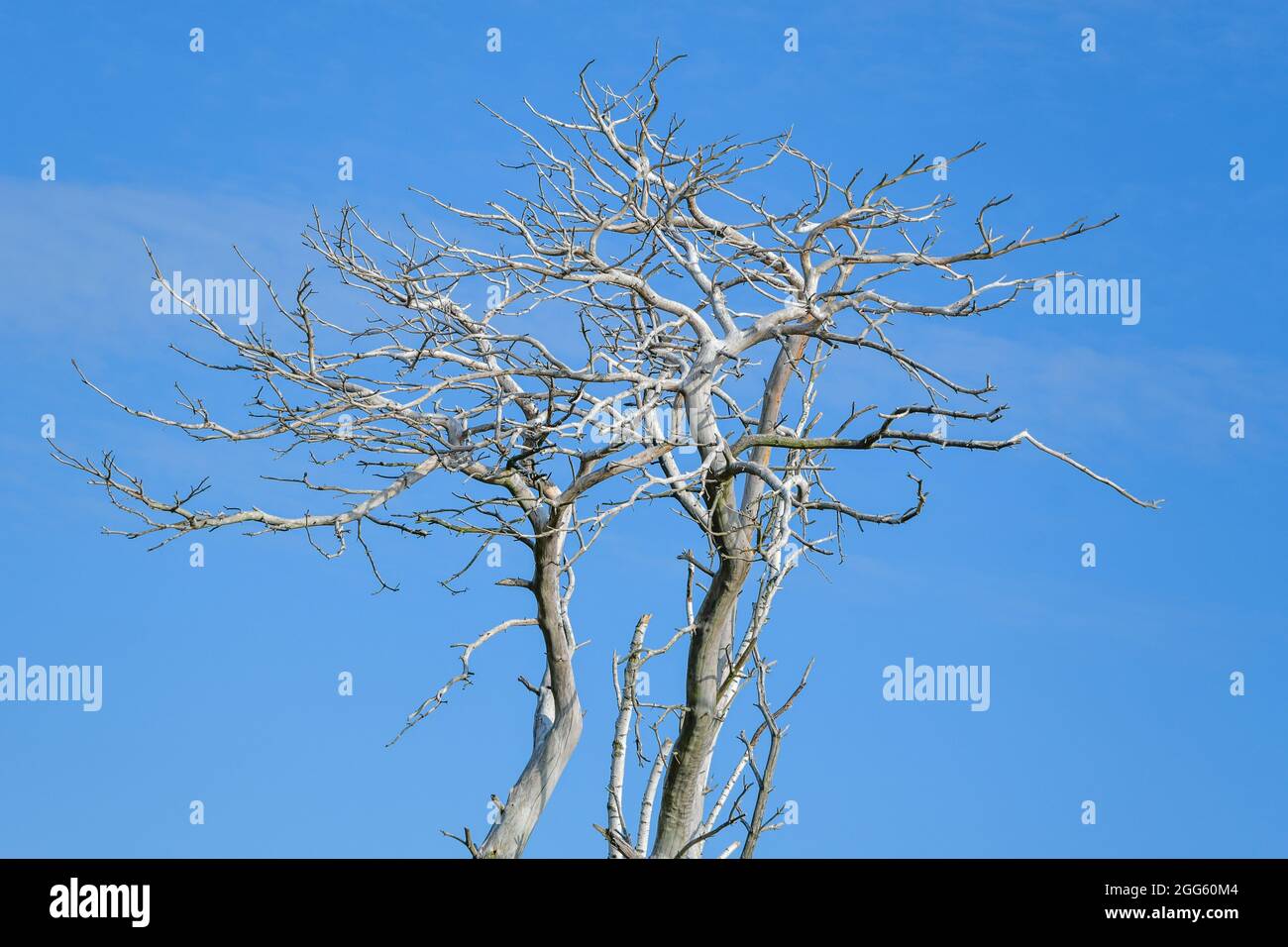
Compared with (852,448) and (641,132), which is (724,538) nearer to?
(852,448)

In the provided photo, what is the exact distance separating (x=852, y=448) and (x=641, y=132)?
2131 mm

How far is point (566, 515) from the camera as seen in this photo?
25.1 feet
